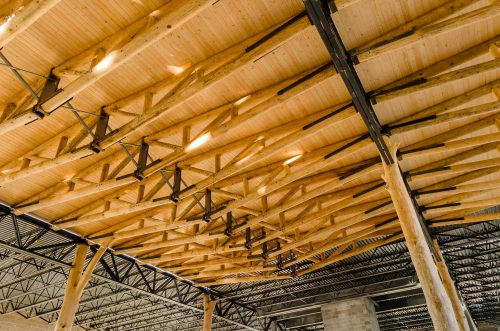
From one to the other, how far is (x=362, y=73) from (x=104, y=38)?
173 inches

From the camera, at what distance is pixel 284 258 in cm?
1547

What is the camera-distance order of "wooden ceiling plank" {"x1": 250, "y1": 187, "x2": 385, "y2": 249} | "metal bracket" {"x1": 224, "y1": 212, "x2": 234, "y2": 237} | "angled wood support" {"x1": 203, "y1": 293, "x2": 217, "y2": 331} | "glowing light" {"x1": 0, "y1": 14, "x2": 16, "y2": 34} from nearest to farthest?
"glowing light" {"x1": 0, "y1": 14, "x2": 16, "y2": 34} → "wooden ceiling plank" {"x1": 250, "y1": 187, "x2": 385, "y2": 249} → "metal bracket" {"x1": 224, "y1": 212, "x2": 234, "y2": 237} → "angled wood support" {"x1": 203, "y1": 293, "x2": 217, "y2": 331}

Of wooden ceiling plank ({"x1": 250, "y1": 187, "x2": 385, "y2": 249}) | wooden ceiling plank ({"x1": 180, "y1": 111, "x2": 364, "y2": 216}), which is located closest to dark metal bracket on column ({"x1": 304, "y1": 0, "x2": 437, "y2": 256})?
wooden ceiling plank ({"x1": 180, "y1": 111, "x2": 364, "y2": 216})

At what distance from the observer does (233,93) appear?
6.59 m

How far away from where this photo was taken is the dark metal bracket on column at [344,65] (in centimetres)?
464

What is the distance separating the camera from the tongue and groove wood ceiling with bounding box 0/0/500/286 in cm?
510

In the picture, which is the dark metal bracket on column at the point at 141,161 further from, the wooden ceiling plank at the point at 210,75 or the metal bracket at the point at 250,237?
the metal bracket at the point at 250,237

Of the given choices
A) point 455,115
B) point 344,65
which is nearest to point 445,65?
point 455,115

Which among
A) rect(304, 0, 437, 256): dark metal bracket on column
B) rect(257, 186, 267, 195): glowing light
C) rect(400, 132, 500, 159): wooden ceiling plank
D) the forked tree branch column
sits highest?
rect(400, 132, 500, 159): wooden ceiling plank

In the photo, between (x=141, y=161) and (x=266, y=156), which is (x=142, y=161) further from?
(x=266, y=156)

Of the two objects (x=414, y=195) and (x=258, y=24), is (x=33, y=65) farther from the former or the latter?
(x=414, y=195)

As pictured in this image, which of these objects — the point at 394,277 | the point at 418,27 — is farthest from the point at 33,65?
the point at 394,277

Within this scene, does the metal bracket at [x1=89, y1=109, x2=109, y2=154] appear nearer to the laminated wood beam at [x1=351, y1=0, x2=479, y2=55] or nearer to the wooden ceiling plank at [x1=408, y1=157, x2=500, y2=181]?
the laminated wood beam at [x1=351, y1=0, x2=479, y2=55]

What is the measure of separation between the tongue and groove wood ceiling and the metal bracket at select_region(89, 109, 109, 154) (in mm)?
30
